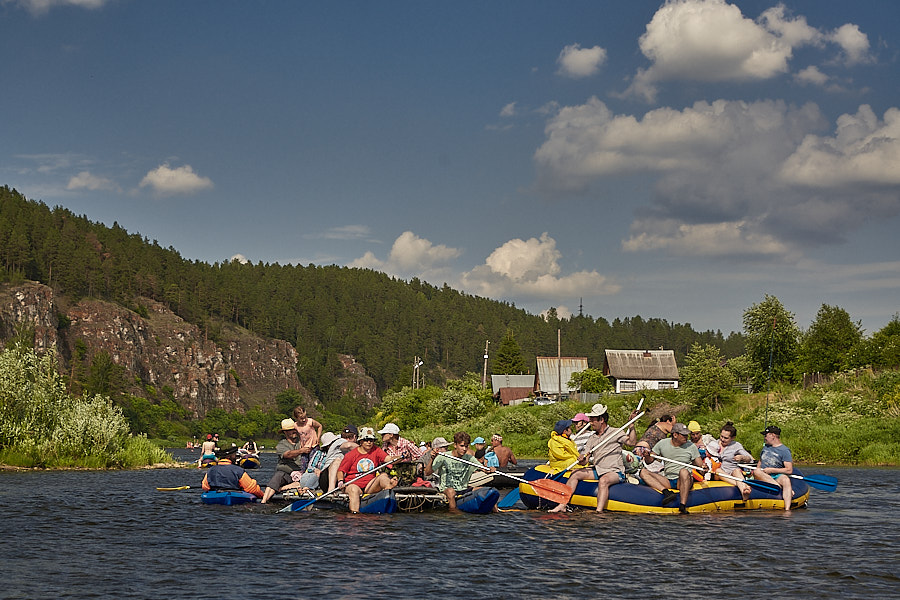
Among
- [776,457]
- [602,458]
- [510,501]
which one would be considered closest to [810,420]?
[776,457]

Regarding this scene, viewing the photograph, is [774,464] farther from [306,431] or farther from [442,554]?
[306,431]

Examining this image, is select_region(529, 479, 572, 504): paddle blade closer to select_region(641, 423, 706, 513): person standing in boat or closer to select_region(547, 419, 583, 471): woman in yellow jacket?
select_region(547, 419, 583, 471): woman in yellow jacket

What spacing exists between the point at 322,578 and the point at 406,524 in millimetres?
5772

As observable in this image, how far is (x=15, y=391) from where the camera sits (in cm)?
3634

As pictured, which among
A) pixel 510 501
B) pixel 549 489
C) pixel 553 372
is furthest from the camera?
pixel 553 372

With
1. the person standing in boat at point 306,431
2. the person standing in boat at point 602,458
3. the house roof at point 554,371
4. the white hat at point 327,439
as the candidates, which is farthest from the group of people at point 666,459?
the house roof at point 554,371

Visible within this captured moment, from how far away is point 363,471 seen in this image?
20.6m

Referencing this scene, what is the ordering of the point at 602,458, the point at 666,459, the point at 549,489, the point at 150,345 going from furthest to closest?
the point at 150,345
the point at 549,489
the point at 602,458
the point at 666,459

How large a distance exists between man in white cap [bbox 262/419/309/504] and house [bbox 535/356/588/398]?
267 ft

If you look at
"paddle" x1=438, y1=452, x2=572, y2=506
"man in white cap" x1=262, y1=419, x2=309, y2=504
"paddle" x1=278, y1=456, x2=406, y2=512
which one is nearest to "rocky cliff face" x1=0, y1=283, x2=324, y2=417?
"man in white cap" x1=262, y1=419, x2=309, y2=504

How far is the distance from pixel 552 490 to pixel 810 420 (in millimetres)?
29601

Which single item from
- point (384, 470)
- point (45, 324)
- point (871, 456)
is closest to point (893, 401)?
point (871, 456)

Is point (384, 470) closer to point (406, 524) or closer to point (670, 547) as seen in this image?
point (406, 524)

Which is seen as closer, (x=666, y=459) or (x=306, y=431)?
(x=666, y=459)
